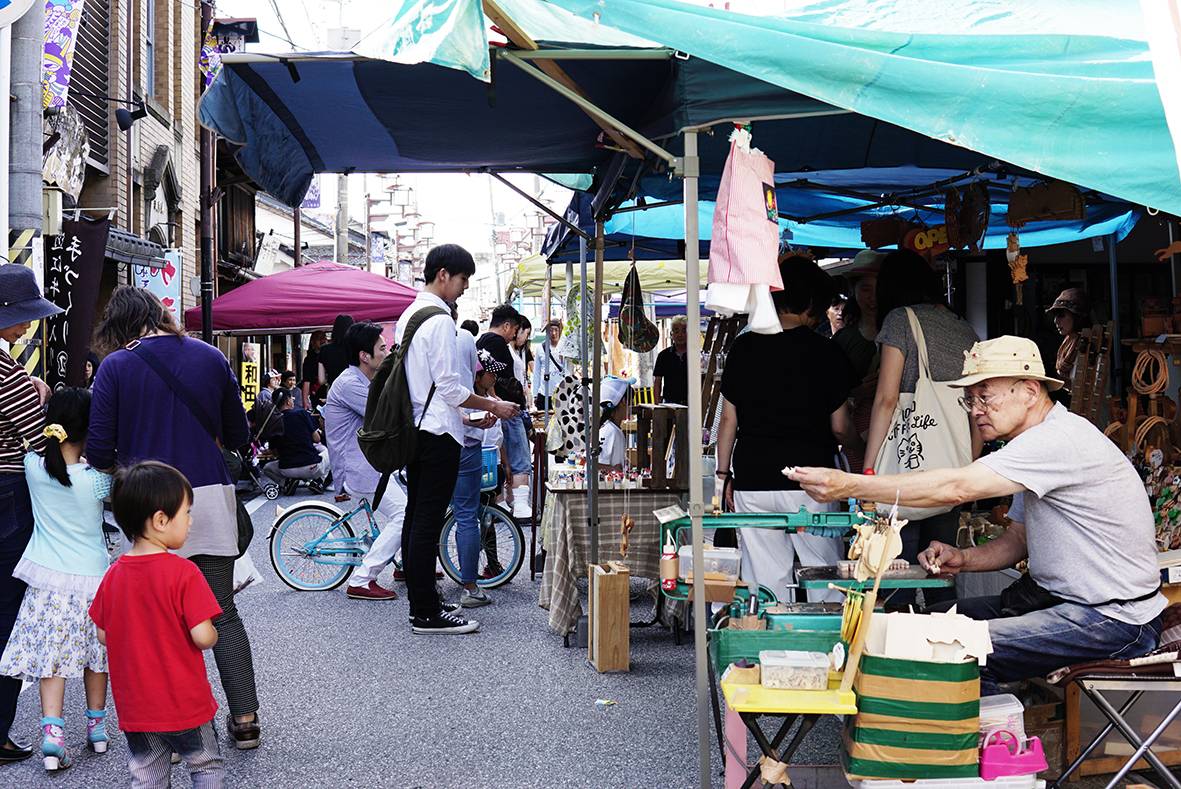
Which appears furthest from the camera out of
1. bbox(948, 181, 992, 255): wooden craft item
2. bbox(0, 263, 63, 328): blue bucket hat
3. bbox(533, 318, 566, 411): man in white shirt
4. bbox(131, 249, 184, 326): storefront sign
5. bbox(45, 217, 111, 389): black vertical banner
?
bbox(131, 249, 184, 326): storefront sign

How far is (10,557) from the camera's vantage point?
4949mm

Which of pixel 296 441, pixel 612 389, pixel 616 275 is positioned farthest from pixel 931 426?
pixel 296 441

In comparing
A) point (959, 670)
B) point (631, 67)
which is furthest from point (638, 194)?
point (959, 670)

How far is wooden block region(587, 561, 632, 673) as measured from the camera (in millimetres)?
6285

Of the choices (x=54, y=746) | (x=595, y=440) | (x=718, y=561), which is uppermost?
(x=595, y=440)

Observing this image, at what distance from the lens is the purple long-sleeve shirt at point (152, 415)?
4828mm

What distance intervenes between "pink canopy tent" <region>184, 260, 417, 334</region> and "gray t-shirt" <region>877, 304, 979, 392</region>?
32.6ft

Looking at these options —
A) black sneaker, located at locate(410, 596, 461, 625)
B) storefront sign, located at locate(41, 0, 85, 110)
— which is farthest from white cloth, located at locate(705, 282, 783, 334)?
storefront sign, located at locate(41, 0, 85, 110)

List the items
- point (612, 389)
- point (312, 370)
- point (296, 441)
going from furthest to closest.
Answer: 1. point (312, 370)
2. point (296, 441)
3. point (612, 389)

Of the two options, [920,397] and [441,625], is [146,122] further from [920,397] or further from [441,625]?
[920,397]

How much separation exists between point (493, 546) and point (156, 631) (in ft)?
16.4

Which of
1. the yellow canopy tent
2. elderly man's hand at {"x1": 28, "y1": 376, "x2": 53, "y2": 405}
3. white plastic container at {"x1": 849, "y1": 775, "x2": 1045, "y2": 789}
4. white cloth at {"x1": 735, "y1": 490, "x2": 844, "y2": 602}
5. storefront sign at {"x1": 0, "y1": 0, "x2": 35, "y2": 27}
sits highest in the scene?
storefront sign at {"x1": 0, "y1": 0, "x2": 35, "y2": 27}

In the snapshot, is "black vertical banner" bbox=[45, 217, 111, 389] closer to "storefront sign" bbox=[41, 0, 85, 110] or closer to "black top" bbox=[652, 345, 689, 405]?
"storefront sign" bbox=[41, 0, 85, 110]

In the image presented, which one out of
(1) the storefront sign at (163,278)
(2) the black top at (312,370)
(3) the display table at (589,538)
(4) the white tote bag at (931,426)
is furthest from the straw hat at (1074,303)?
(2) the black top at (312,370)
